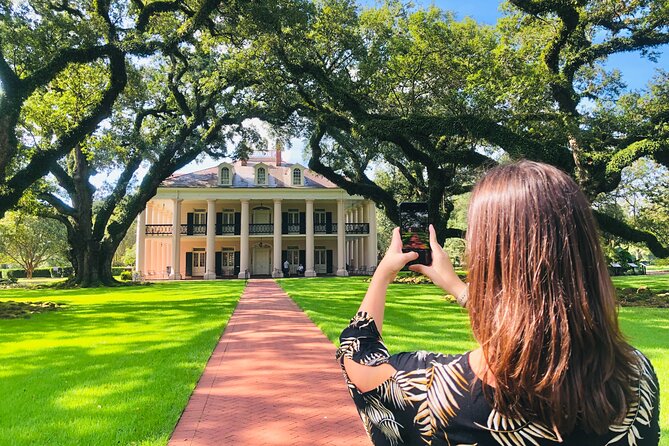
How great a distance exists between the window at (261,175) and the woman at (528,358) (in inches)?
1494

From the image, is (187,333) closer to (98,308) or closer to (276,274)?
(98,308)

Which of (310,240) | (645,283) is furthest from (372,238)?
(645,283)

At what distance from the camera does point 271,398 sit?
5203mm

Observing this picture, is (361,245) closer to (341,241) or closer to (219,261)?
(341,241)

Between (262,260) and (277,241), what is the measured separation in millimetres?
4093

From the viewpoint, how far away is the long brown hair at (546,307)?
37.5 inches

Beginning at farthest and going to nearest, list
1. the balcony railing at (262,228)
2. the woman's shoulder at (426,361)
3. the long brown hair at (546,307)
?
the balcony railing at (262,228) < the woman's shoulder at (426,361) < the long brown hair at (546,307)

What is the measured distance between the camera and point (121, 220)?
89.0ft

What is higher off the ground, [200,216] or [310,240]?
[200,216]

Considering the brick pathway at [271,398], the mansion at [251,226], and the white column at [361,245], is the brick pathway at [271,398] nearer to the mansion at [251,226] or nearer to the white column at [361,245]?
the mansion at [251,226]

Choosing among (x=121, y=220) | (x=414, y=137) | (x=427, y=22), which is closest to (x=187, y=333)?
(x=414, y=137)

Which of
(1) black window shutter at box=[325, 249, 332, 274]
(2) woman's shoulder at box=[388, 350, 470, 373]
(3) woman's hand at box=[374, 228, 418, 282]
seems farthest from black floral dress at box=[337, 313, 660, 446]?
(1) black window shutter at box=[325, 249, 332, 274]

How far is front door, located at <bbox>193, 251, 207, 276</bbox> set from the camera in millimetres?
39344

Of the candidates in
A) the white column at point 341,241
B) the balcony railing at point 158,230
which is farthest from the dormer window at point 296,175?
the balcony railing at point 158,230
